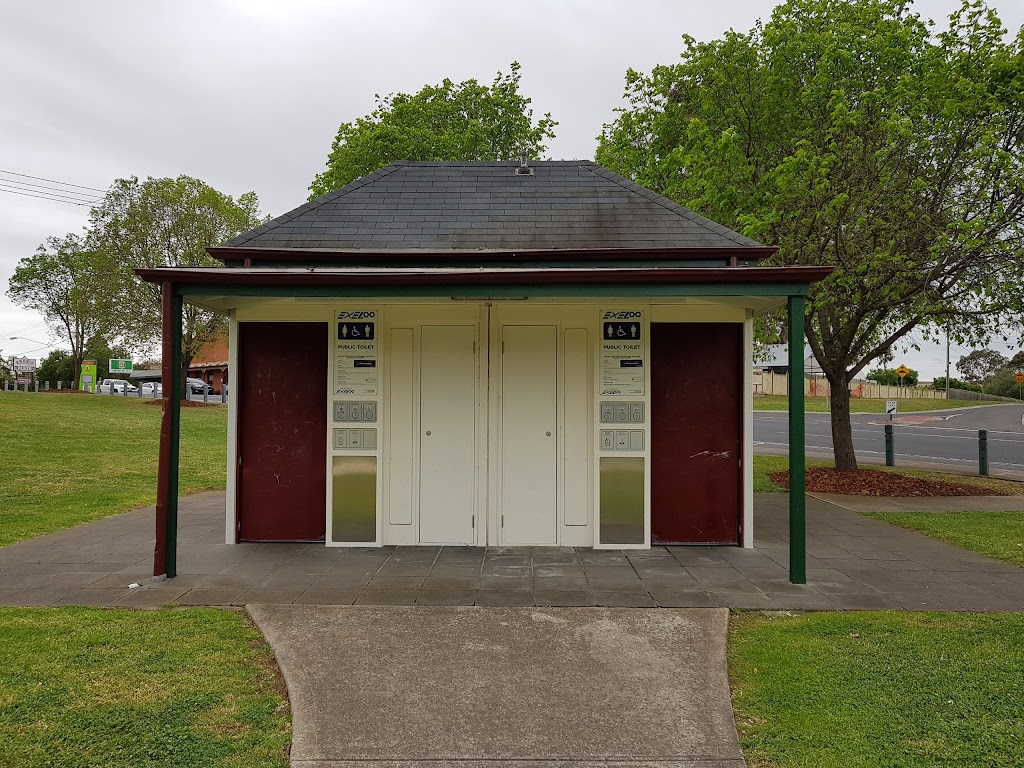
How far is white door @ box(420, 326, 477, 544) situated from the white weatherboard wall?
0.04 feet

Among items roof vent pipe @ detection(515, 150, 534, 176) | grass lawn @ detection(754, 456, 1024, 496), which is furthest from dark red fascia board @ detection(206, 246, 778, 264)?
grass lawn @ detection(754, 456, 1024, 496)

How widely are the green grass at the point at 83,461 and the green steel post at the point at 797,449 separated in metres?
8.21

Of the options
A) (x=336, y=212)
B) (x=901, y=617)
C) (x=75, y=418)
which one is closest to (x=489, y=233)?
(x=336, y=212)

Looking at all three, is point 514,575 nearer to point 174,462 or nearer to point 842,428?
point 174,462

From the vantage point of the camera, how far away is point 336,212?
25.1 feet

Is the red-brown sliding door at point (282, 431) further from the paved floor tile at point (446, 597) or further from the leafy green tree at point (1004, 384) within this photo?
the leafy green tree at point (1004, 384)

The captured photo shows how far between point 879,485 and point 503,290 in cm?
901

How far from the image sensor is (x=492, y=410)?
6.73m

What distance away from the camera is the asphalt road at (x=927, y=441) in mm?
15115

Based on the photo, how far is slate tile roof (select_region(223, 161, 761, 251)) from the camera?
7031 mm

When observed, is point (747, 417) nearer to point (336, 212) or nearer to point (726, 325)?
point (726, 325)

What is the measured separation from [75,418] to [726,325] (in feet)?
71.1

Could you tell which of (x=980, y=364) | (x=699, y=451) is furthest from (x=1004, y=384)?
(x=699, y=451)

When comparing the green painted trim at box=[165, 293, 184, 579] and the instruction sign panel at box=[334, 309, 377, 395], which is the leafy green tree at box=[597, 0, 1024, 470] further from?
the green painted trim at box=[165, 293, 184, 579]
